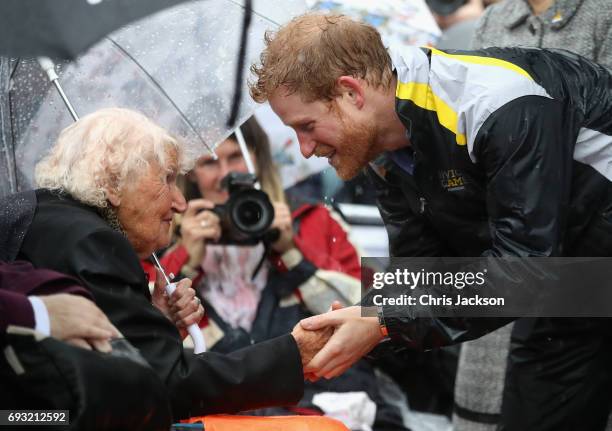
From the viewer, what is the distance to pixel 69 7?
3123mm

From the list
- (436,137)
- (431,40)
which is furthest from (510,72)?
(431,40)

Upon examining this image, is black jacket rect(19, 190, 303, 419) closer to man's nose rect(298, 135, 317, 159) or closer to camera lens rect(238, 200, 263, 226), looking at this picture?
man's nose rect(298, 135, 317, 159)

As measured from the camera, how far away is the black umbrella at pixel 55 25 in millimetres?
3016

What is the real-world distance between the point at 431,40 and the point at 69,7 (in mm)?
2724

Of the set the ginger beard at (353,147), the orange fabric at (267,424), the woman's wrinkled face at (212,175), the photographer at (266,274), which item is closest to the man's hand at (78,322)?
the orange fabric at (267,424)

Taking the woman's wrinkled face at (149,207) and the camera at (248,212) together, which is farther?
the camera at (248,212)

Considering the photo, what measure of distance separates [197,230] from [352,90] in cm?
164

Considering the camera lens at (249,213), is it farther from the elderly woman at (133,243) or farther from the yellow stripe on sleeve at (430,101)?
the yellow stripe on sleeve at (430,101)

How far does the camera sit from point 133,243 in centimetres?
304

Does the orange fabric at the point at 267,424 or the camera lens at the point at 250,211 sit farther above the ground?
the orange fabric at the point at 267,424

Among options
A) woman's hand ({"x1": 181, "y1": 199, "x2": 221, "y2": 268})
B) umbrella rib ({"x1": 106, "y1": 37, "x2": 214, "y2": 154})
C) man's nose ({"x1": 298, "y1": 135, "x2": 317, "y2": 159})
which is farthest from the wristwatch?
woman's hand ({"x1": 181, "y1": 199, "x2": 221, "y2": 268})

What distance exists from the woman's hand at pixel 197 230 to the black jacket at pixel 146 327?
1558mm

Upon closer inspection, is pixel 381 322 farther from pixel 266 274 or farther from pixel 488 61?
pixel 266 274

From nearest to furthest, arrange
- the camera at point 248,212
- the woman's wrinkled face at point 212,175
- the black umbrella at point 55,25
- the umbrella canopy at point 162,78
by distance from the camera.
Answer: the black umbrella at point 55,25 < the umbrella canopy at point 162,78 < the camera at point 248,212 < the woman's wrinkled face at point 212,175
